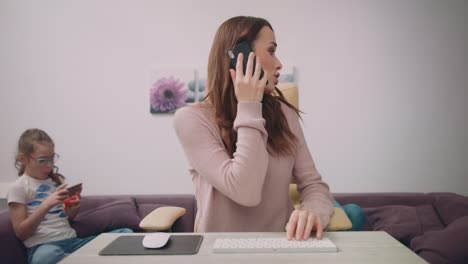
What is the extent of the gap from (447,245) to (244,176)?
1.51 metres

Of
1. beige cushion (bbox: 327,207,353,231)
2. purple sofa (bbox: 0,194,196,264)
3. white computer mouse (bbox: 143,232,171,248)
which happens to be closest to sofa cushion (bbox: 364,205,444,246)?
beige cushion (bbox: 327,207,353,231)

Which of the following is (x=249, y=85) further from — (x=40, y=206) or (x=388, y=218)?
(x=388, y=218)

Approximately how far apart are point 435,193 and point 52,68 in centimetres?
326

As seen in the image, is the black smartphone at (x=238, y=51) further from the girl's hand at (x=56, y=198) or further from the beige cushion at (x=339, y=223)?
the girl's hand at (x=56, y=198)

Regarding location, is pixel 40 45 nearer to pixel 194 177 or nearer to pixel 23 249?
pixel 23 249

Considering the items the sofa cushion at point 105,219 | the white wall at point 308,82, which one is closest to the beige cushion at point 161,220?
the sofa cushion at point 105,219

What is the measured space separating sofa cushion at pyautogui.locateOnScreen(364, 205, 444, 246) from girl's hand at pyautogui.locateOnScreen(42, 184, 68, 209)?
→ 1916mm

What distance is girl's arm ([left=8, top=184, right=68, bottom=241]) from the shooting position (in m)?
1.72

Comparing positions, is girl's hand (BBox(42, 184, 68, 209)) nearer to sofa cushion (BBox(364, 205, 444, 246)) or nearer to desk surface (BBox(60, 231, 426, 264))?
desk surface (BBox(60, 231, 426, 264))

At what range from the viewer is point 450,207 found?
230 cm

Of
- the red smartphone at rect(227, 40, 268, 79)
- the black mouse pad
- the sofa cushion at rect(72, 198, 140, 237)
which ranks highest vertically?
the red smartphone at rect(227, 40, 268, 79)

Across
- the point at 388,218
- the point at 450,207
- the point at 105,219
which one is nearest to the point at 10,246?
the point at 105,219

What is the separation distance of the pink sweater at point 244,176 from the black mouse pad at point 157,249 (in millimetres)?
173

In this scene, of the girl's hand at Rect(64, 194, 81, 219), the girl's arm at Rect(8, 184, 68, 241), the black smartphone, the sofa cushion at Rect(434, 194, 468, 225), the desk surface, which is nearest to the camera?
the desk surface
